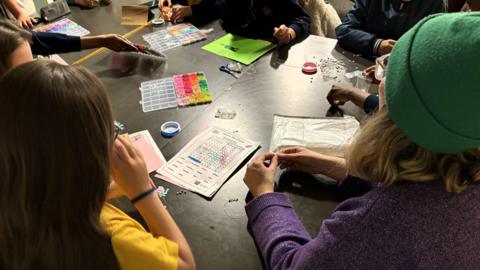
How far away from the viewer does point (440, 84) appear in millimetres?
571

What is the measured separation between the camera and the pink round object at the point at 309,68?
158cm

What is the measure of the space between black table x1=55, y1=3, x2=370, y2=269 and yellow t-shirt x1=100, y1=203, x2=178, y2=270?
12 centimetres

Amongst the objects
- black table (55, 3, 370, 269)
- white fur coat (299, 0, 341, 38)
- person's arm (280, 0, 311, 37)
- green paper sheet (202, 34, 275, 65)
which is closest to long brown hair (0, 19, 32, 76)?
black table (55, 3, 370, 269)

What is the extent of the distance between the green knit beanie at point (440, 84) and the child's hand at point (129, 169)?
1.83 ft

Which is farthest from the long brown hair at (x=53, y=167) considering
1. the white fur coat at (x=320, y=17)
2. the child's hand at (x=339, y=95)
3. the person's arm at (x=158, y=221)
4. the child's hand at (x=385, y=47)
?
the white fur coat at (x=320, y=17)

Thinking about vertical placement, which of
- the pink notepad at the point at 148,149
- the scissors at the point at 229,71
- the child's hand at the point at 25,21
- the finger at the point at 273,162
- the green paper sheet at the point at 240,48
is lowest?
the pink notepad at the point at 148,149

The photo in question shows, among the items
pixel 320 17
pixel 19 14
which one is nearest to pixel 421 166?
pixel 320 17

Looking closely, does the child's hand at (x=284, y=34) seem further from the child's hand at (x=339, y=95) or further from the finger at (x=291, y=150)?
the finger at (x=291, y=150)

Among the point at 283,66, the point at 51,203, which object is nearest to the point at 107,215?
the point at 51,203

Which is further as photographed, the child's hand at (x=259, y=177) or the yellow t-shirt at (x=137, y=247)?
the child's hand at (x=259, y=177)

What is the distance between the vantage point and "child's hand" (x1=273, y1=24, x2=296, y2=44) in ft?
5.75

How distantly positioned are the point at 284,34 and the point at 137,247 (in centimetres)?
128

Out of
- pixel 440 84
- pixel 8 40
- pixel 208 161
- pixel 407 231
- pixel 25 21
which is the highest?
pixel 440 84

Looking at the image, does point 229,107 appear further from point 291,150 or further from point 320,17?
point 320,17
